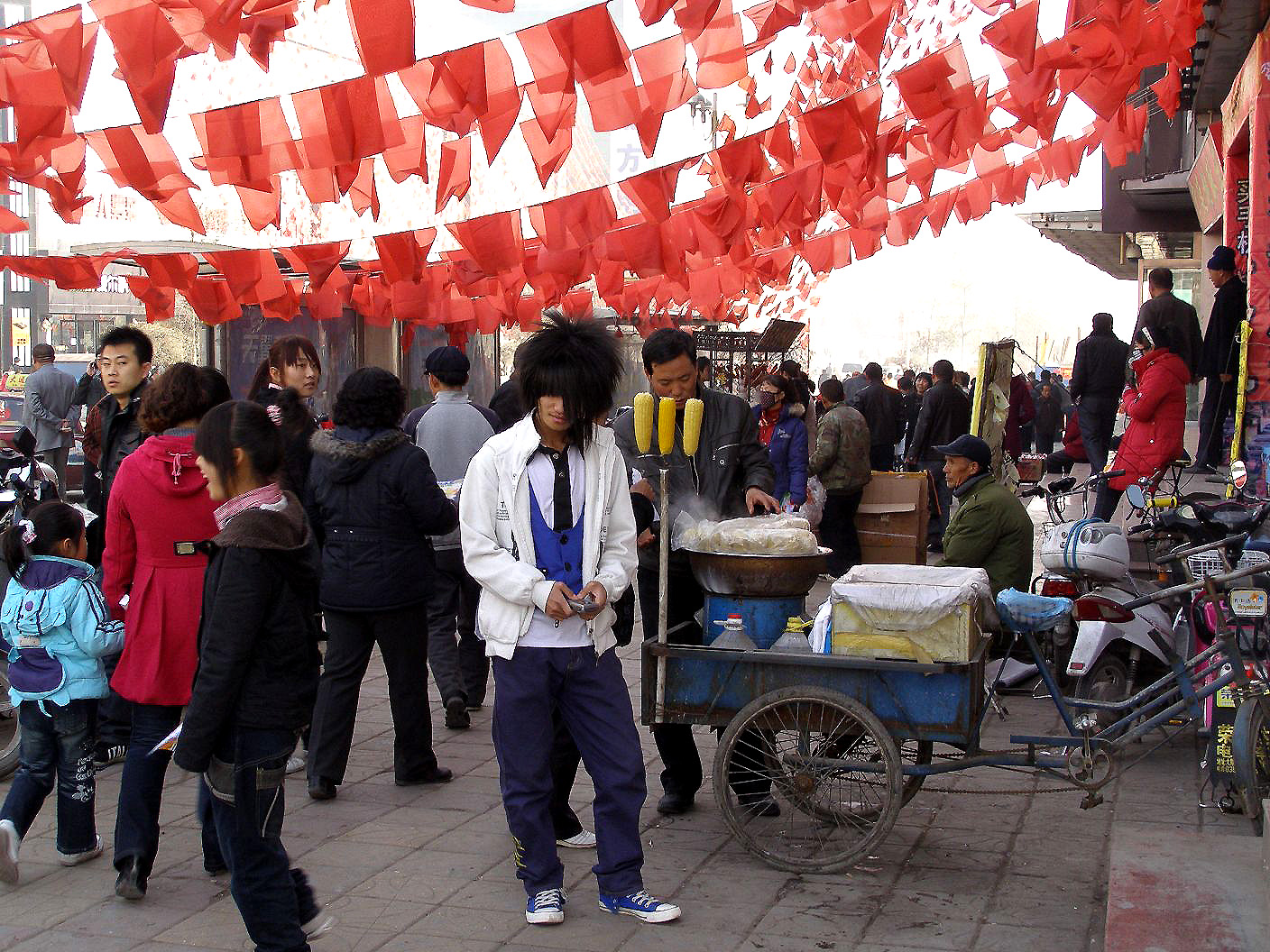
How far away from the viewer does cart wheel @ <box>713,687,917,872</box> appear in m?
4.86

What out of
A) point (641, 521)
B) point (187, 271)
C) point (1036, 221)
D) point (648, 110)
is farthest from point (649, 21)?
point (1036, 221)

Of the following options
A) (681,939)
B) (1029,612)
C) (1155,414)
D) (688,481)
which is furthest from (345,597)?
(1155,414)

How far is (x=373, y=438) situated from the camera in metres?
6.07

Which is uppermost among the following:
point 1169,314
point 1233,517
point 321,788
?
point 1169,314

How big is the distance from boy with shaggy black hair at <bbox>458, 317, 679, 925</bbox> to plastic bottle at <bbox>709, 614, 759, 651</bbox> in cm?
72

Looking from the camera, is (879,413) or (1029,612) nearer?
(1029,612)

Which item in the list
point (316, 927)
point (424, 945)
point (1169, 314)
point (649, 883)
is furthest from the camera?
point (1169, 314)

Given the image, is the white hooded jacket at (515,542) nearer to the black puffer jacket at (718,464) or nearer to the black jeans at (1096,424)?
the black puffer jacket at (718,464)

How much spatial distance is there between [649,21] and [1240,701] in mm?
3620

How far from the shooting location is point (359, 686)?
6.16m

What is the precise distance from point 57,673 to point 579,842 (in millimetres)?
2063

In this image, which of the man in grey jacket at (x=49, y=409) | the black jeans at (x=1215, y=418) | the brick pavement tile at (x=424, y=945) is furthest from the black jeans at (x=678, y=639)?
the man in grey jacket at (x=49, y=409)

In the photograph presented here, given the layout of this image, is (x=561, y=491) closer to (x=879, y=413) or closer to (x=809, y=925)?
(x=809, y=925)

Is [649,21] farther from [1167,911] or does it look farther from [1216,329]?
[1216,329]
